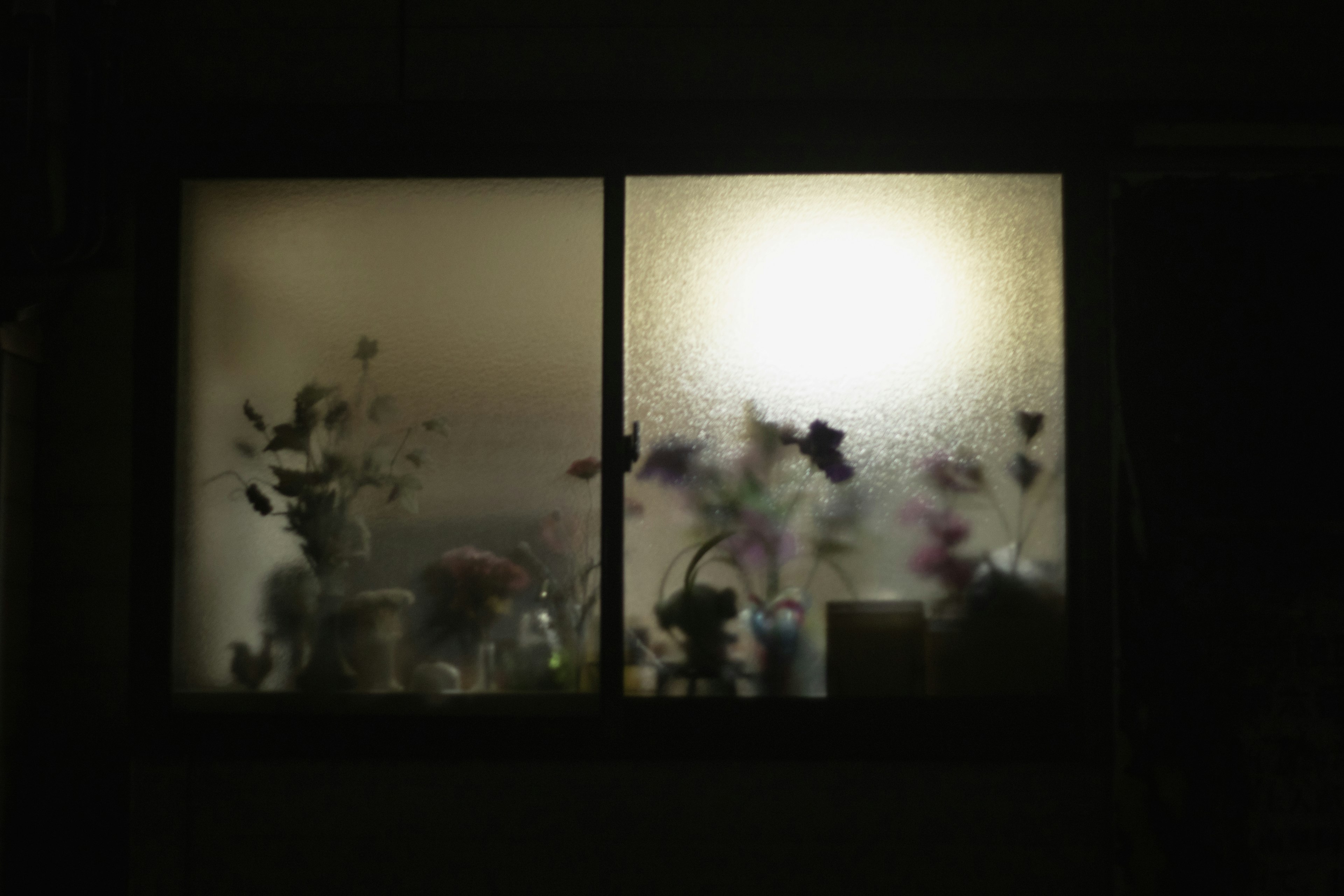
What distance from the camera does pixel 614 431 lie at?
199cm

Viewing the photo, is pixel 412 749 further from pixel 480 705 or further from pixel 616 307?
pixel 616 307

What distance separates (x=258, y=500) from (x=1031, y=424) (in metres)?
Result: 1.70

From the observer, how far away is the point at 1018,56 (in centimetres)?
205

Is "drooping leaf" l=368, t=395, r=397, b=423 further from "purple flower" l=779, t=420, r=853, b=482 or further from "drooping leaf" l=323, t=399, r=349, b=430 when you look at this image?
"purple flower" l=779, t=420, r=853, b=482

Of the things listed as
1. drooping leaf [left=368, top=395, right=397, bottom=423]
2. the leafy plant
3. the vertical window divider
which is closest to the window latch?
the vertical window divider

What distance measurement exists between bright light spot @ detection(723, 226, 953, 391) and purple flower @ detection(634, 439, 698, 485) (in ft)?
0.77

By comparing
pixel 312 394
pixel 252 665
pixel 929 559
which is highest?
pixel 312 394

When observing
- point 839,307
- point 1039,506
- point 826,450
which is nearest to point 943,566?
point 1039,506

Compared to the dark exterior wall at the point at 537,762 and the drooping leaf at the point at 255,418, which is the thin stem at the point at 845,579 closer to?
the dark exterior wall at the point at 537,762

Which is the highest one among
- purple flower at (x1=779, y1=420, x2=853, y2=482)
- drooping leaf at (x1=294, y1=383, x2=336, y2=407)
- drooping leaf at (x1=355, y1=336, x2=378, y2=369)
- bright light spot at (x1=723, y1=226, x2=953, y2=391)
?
bright light spot at (x1=723, y1=226, x2=953, y2=391)

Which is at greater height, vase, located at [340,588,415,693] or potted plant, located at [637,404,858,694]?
potted plant, located at [637,404,858,694]

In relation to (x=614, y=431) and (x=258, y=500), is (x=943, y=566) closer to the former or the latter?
(x=614, y=431)

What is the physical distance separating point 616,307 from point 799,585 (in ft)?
2.36

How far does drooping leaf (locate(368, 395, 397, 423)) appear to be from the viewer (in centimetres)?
203
